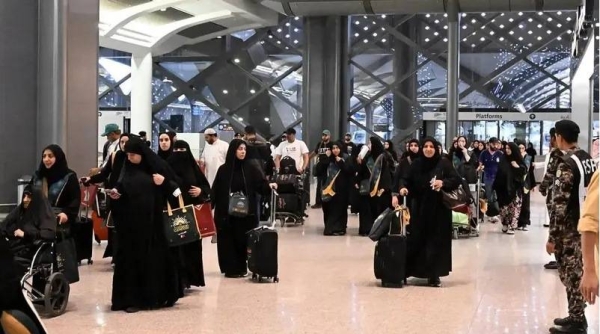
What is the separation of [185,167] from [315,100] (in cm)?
1936

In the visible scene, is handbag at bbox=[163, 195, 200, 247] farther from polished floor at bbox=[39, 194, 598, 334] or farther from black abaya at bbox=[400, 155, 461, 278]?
black abaya at bbox=[400, 155, 461, 278]

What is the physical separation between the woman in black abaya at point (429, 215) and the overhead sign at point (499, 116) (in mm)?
20113

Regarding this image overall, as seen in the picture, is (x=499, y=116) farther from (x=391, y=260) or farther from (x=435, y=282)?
(x=391, y=260)

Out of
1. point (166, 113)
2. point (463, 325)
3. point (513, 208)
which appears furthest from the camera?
point (166, 113)

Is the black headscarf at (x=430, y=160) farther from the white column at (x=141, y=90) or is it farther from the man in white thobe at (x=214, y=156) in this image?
the white column at (x=141, y=90)

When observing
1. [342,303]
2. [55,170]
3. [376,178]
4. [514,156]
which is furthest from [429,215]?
[514,156]

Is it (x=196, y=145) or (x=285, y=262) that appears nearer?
(x=285, y=262)

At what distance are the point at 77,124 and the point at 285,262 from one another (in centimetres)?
313

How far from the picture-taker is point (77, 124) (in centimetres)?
1091

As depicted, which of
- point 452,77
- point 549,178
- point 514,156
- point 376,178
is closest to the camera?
point 549,178

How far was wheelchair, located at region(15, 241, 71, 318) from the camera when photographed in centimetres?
697

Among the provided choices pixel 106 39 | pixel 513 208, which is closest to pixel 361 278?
pixel 513 208

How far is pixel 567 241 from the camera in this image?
6.23 metres

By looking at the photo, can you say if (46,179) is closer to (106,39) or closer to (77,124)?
(77,124)
